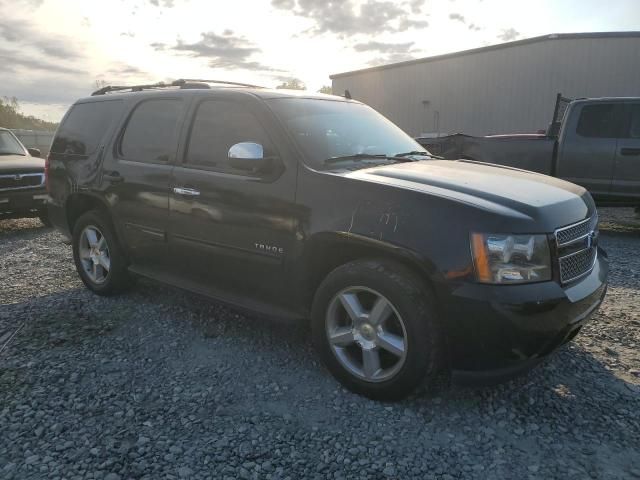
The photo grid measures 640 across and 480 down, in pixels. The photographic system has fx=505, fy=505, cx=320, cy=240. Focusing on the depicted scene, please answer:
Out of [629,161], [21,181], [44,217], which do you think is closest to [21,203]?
[21,181]

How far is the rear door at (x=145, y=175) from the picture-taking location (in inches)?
155

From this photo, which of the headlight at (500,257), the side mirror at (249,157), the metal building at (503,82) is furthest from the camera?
the metal building at (503,82)

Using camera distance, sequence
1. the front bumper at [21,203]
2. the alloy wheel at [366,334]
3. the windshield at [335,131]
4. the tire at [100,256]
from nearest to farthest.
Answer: the alloy wheel at [366,334], the windshield at [335,131], the tire at [100,256], the front bumper at [21,203]

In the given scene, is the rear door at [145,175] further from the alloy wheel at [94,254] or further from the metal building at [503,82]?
the metal building at [503,82]

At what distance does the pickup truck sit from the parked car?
24.6 feet

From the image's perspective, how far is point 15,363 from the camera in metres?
3.42

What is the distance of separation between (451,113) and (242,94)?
56.9 ft

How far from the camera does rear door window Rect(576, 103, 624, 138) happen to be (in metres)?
7.49

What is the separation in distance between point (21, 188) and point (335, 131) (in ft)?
21.4

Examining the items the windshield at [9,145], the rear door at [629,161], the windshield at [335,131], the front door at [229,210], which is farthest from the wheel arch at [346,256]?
the windshield at [9,145]

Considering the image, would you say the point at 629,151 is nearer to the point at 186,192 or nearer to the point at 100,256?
the point at 186,192

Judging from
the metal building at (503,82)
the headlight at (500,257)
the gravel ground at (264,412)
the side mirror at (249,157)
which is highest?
the metal building at (503,82)

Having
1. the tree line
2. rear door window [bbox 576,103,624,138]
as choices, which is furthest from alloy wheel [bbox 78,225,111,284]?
the tree line

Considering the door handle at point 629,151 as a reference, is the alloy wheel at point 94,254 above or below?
below
